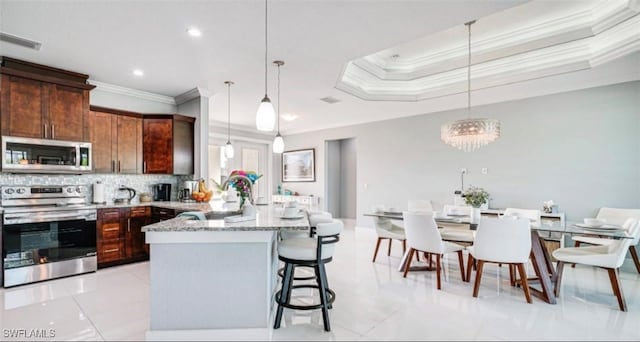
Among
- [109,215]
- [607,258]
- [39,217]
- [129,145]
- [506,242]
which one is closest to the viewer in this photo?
[607,258]

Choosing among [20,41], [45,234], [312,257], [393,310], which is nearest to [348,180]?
[393,310]

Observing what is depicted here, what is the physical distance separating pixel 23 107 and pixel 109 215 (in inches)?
61.9

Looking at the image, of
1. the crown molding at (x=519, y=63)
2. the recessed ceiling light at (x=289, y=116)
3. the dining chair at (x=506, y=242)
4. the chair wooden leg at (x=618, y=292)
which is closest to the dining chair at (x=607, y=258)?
the chair wooden leg at (x=618, y=292)

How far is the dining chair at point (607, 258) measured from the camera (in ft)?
9.29

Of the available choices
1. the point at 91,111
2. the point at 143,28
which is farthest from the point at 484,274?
the point at 91,111

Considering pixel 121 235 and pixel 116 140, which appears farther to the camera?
pixel 116 140

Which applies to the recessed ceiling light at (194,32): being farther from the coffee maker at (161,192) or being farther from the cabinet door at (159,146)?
the coffee maker at (161,192)

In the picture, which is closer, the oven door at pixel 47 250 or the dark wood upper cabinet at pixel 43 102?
the oven door at pixel 47 250

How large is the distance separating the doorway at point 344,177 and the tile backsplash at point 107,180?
4.36m

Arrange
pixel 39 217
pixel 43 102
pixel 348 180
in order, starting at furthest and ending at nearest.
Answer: pixel 348 180 < pixel 43 102 < pixel 39 217

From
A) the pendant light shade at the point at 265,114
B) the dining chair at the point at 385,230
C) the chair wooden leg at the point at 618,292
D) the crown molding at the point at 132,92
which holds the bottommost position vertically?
the chair wooden leg at the point at 618,292

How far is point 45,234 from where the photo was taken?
3.59 m

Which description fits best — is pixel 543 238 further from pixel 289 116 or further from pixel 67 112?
pixel 67 112

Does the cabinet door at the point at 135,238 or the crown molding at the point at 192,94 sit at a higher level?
the crown molding at the point at 192,94
